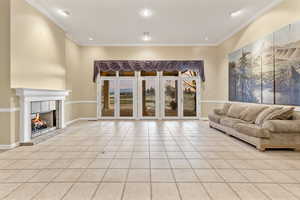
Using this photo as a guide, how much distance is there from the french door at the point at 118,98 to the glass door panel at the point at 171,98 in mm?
1462

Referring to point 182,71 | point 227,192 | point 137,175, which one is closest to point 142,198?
point 137,175

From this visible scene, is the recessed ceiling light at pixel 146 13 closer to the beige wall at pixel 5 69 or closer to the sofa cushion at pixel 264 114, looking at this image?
the beige wall at pixel 5 69

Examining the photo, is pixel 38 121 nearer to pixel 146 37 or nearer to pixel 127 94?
pixel 127 94

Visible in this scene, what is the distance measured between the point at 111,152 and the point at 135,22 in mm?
4114

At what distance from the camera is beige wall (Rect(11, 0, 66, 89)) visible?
4.05 meters

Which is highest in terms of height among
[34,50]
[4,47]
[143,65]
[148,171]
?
[143,65]

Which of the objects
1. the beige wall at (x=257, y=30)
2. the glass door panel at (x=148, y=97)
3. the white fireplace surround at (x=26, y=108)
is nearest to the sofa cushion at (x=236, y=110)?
the beige wall at (x=257, y=30)

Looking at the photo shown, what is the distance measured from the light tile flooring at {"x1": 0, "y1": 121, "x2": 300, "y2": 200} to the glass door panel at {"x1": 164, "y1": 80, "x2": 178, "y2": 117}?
4094mm

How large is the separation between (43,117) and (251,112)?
5.99 metres

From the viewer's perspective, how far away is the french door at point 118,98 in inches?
333

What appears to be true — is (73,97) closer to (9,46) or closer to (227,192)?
(9,46)

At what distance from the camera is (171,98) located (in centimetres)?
851

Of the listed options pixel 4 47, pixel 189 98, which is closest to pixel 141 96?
pixel 189 98

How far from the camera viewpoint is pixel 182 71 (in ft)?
27.6
